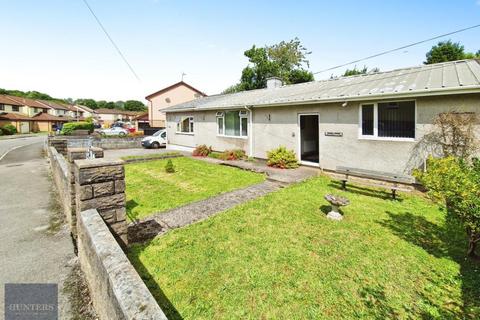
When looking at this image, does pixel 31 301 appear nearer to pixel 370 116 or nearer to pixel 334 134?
pixel 334 134

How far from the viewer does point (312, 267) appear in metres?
3.91

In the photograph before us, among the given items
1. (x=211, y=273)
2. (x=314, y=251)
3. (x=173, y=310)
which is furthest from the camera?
(x=314, y=251)

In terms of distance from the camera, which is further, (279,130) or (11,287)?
(279,130)

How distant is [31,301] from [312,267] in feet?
13.0

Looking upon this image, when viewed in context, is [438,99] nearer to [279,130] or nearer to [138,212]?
[279,130]

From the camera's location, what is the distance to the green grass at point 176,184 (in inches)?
272

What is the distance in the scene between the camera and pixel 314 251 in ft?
14.4

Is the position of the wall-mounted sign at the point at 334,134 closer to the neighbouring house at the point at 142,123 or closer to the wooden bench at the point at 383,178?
the wooden bench at the point at 383,178

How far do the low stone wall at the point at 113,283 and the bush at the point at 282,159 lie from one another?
8.63m

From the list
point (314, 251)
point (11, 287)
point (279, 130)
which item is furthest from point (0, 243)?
point (279, 130)

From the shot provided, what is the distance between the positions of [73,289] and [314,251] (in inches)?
150

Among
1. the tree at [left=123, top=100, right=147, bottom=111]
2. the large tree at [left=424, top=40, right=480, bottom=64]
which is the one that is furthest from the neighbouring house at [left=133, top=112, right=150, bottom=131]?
the tree at [left=123, top=100, right=147, bottom=111]

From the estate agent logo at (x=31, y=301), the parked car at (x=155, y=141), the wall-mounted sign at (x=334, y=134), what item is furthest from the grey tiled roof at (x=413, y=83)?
the parked car at (x=155, y=141)

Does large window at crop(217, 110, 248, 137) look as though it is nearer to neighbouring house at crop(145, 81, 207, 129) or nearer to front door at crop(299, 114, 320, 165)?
front door at crop(299, 114, 320, 165)
